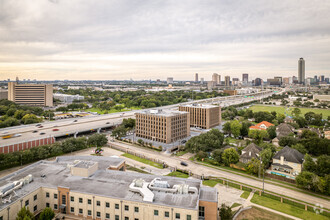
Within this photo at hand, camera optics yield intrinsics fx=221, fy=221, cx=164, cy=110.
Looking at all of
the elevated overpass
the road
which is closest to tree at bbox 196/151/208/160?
the road

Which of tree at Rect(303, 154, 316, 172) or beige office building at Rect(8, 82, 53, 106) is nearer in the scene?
tree at Rect(303, 154, 316, 172)

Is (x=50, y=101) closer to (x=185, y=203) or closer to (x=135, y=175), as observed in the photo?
(x=135, y=175)

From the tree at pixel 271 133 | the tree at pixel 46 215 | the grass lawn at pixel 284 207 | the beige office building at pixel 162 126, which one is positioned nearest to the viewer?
the tree at pixel 46 215

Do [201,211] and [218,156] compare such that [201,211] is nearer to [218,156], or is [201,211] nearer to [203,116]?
[218,156]

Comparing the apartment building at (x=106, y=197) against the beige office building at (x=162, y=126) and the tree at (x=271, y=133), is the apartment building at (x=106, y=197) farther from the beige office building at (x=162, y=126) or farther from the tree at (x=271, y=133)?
the tree at (x=271, y=133)

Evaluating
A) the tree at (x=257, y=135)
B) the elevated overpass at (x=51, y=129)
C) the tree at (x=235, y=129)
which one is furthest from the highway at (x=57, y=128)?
the tree at (x=257, y=135)

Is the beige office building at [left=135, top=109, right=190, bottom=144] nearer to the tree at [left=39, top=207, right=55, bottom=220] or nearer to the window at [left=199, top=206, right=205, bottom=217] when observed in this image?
the window at [left=199, top=206, right=205, bottom=217]

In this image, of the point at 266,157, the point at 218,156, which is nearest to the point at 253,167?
the point at 266,157
